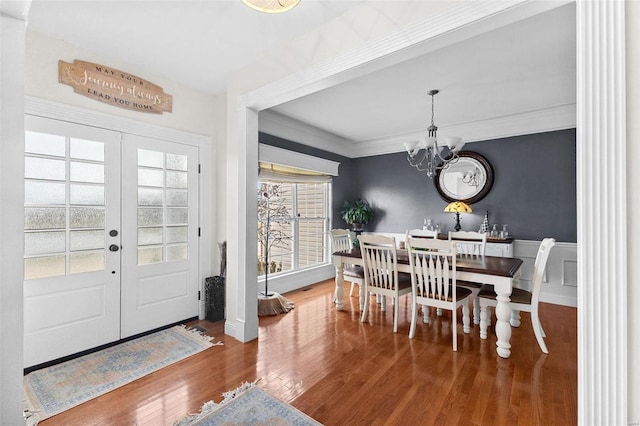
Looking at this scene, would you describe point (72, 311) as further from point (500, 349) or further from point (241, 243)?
point (500, 349)

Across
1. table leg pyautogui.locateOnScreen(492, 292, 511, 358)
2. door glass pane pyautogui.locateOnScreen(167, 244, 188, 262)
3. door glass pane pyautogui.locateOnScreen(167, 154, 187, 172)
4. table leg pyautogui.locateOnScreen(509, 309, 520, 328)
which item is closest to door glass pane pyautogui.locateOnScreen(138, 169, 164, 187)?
door glass pane pyautogui.locateOnScreen(167, 154, 187, 172)

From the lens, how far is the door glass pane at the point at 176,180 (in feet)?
10.7

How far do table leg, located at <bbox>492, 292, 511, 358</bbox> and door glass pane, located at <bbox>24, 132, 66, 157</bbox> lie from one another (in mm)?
4036

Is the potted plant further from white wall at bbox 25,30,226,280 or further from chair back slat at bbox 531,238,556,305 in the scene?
chair back slat at bbox 531,238,556,305

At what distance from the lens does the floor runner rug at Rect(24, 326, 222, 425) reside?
6.54 feet

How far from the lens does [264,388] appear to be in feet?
7.01

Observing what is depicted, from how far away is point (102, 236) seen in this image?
109 inches

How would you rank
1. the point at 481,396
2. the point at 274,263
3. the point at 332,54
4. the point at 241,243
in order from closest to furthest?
the point at 481,396, the point at 332,54, the point at 241,243, the point at 274,263

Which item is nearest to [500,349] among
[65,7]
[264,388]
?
[264,388]

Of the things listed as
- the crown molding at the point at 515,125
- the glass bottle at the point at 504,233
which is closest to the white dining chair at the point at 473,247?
the glass bottle at the point at 504,233

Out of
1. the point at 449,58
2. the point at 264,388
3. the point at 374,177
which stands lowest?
the point at 264,388

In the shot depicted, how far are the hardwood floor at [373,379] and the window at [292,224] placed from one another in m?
1.48

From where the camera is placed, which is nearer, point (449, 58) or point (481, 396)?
point (481, 396)

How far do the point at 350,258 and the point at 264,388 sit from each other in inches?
72.0
